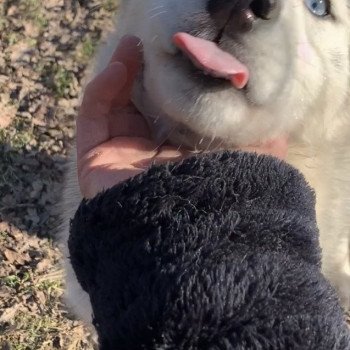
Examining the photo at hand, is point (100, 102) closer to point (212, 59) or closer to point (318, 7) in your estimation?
point (212, 59)

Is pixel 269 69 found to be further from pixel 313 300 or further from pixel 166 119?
pixel 313 300

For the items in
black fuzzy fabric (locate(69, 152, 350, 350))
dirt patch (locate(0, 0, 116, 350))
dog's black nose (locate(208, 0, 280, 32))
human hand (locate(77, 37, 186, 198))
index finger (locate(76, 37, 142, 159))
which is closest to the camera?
black fuzzy fabric (locate(69, 152, 350, 350))

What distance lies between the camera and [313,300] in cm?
148

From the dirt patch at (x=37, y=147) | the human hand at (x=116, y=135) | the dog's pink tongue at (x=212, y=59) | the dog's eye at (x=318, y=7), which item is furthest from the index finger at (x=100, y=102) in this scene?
the dirt patch at (x=37, y=147)

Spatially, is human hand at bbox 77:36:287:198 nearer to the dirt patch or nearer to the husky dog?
the husky dog

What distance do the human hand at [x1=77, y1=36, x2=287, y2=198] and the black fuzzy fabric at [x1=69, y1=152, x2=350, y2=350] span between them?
203 mm

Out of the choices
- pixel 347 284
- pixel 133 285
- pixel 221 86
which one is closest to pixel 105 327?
pixel 133 285

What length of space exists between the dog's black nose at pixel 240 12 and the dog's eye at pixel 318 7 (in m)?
0.30

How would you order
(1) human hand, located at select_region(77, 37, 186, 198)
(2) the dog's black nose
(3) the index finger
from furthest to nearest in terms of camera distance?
(3) the index finger
(1) human hand, located at select_region(77, 37, 186, 198)
(2) the dog's black nose

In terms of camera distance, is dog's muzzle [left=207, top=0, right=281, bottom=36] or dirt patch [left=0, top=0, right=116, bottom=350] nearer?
dog's muzzle [left=207, top=0, right=281, bottom=36]

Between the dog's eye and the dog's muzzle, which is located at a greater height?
the dog's muzzle

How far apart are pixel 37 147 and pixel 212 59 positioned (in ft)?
7.00

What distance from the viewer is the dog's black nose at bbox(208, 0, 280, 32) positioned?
5.45ft

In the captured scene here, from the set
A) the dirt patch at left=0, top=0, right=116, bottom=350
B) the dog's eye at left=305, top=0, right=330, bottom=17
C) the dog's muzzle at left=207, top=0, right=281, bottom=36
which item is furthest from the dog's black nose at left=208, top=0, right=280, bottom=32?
the dirt patch at left=0, top=0, right=116, bottom=350
